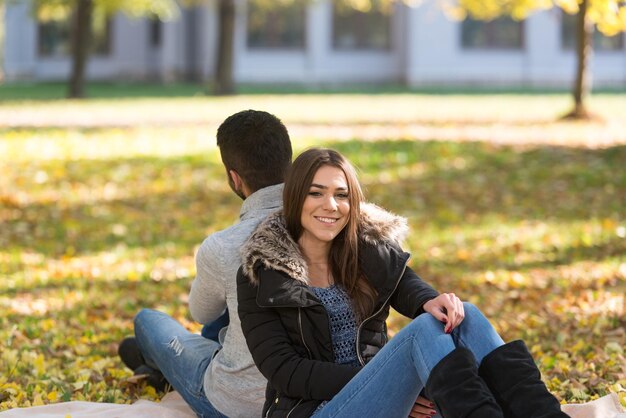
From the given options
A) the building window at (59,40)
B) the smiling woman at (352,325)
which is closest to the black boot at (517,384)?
the smiling woman at (352,325)

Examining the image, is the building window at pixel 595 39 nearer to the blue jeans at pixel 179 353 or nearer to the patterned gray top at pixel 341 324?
the blue jeans at pixel 179 353

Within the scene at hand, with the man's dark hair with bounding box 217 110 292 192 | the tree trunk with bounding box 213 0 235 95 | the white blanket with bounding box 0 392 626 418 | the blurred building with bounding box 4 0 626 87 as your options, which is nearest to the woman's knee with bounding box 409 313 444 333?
the man's dark hair with bounding box 217 110 292 192

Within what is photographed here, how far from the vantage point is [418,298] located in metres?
4.28

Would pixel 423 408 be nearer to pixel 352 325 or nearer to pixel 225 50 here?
pixel 352 325

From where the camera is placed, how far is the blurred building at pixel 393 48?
134 feet

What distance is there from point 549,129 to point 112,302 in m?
12.1

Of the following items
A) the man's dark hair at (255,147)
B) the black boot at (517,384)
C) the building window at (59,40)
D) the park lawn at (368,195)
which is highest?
the building window at (59,40)

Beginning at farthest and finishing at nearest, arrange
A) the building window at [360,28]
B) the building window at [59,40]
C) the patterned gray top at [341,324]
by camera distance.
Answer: the building window at [59,40] → the building window at [360,28] → the patterned gray top at [341,324]

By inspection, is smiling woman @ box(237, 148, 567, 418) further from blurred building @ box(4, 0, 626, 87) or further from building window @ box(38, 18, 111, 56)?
building window @ box(38, 18, 111, 56)

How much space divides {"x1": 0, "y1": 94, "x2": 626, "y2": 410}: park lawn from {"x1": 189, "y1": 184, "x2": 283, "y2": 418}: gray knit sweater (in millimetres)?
1282

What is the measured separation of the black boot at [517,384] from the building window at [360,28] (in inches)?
1541

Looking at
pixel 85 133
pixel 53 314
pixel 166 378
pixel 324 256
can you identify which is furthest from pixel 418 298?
pixel 85 133

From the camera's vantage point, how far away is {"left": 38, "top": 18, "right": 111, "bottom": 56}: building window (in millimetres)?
47375

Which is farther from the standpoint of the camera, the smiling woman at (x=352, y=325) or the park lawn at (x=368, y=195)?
the park lawn at (x=368, y=195)
